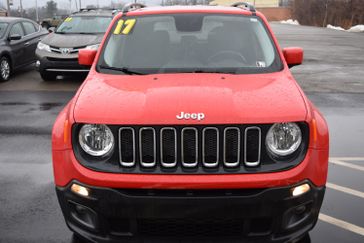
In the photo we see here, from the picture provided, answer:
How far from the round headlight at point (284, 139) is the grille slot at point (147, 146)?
0.75 m

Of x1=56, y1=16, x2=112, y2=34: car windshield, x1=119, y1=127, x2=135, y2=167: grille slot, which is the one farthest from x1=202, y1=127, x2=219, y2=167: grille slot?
x1=56, y1=16, x2=112, y2=34: car windshield

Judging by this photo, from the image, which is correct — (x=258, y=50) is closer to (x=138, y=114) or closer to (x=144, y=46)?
(x=144, y=46)

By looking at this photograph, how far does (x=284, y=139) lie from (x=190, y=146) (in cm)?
64

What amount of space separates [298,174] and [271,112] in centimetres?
44

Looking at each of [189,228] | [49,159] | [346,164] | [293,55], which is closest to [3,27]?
[49,159]

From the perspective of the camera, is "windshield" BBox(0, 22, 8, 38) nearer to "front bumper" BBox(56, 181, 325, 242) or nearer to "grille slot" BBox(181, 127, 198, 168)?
"front bumper" BBox(56, 181, 325, 242)

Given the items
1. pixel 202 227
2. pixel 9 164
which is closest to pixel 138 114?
pixel 202 227

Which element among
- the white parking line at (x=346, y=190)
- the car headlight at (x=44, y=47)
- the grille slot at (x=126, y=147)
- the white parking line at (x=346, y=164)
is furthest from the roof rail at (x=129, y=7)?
the car headlight at (x=44, y=47)

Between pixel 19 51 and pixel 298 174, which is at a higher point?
pixel 298 174

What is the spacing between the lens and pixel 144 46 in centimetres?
438

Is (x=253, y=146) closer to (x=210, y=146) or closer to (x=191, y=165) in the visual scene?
(x=210, y=146)

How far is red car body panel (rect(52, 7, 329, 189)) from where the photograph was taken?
114 inches

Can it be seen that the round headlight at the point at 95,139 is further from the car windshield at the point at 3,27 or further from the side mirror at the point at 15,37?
the car windshield at the point at 3,27

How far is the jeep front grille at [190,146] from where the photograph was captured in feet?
9.63
